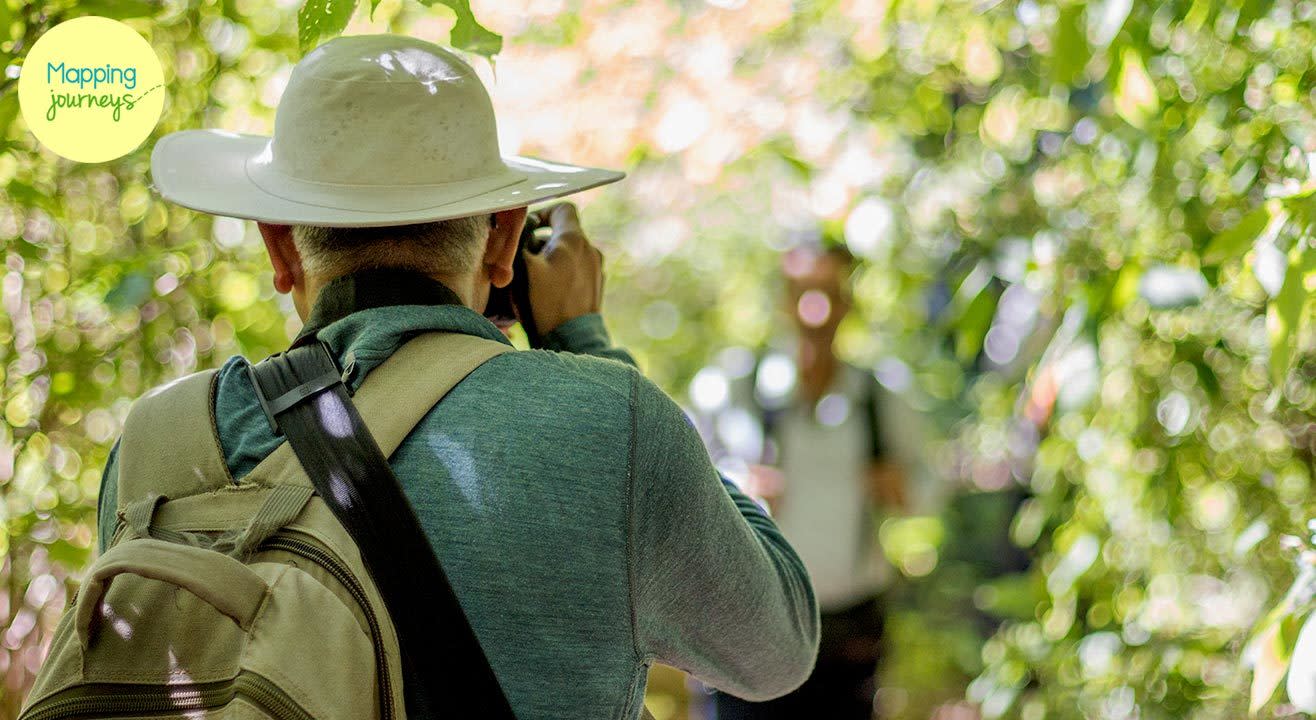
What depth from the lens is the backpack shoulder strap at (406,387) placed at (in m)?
1.07

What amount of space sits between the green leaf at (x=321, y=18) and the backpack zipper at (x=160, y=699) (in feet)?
2.28

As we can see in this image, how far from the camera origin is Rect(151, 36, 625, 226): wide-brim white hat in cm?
124

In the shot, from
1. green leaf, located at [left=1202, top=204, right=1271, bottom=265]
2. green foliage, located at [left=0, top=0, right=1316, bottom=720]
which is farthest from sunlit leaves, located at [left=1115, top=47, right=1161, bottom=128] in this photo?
green leaf, located at [left=1202, top=204, right=1271, bottom=265]

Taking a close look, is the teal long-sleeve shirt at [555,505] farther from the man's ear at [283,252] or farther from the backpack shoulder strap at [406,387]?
the man's ear at [283,252]

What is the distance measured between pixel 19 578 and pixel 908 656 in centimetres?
346

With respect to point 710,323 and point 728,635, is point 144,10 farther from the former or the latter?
point 710,323

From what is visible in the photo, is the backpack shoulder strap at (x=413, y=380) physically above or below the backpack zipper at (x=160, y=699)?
above

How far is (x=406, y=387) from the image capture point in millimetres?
1113

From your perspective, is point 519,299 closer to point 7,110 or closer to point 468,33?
point 468,33

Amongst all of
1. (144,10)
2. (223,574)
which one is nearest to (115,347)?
(144,10)

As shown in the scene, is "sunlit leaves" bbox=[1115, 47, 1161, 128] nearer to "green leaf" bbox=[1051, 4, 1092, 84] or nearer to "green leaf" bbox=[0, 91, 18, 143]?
"green leaf" bbox=[1051, 4, 1092, 84]

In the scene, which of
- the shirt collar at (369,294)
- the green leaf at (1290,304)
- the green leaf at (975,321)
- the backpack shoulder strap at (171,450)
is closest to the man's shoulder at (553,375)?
the shirt collar at (369,294)

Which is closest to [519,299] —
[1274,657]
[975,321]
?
[1274,657]

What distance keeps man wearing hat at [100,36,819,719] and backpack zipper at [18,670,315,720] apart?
18 cm
